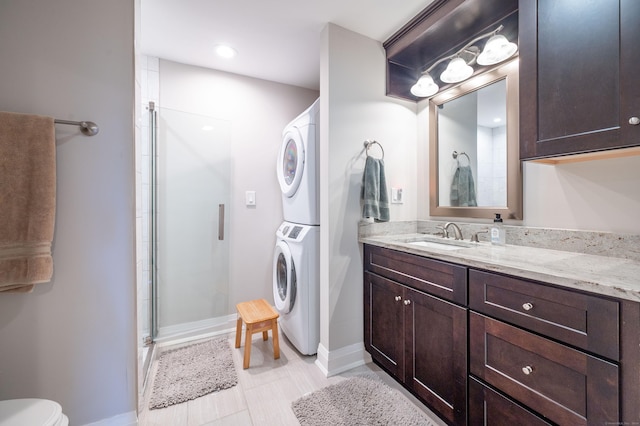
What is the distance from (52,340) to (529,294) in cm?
202

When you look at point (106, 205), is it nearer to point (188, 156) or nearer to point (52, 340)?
point (52, 340)

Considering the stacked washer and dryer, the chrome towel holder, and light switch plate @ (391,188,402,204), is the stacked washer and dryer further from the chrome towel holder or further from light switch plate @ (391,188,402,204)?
the chrome towel holder

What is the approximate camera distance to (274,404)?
145 centimetres

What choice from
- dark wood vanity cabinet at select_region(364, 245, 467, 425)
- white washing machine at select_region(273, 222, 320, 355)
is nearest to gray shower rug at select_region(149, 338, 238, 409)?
white washing machine at select_region(273, 222, 320, 355)

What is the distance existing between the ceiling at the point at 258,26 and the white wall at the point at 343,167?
0.45 ft

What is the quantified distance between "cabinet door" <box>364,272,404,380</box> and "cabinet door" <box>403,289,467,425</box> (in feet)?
0.19

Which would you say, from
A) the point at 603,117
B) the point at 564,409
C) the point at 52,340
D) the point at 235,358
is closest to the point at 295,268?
the point at 235,358

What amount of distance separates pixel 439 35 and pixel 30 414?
270 cm

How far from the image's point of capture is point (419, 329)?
4.43 ft

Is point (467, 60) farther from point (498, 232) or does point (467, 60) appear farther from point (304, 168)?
point (304, 168)

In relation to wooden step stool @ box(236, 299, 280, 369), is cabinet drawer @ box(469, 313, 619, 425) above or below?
above

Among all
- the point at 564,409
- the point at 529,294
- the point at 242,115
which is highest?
the point at 242,115

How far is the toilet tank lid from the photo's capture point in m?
0.83

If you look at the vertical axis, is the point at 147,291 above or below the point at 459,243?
below
